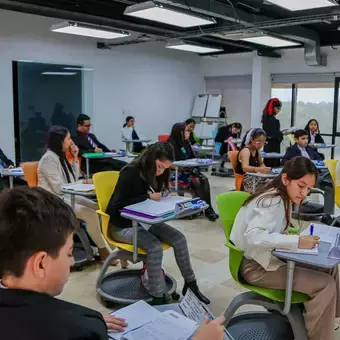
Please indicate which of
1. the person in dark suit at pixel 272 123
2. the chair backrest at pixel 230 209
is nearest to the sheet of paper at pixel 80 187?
the chair backrest at pixel 230 209

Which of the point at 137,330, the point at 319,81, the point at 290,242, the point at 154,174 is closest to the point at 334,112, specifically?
the point at 319,81

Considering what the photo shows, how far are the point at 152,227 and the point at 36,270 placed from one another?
2.25m

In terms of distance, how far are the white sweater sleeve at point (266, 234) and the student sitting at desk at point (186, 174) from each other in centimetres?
326

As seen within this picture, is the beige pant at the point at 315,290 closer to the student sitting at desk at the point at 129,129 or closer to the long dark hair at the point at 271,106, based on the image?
the long dark hair at the point at 271,106

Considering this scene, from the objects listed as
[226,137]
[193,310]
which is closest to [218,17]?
[226,137]

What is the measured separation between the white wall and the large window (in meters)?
0.16

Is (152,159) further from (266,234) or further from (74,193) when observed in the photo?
(266,234)

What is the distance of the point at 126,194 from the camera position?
310cm

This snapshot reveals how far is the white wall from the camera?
788 centimetres

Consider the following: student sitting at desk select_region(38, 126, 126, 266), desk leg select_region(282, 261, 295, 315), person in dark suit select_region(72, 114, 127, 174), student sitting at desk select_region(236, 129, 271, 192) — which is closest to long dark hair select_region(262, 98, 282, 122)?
student sitting at desk select_region(236, 129, 271, 192)

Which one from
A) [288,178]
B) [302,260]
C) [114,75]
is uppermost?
[114,75]

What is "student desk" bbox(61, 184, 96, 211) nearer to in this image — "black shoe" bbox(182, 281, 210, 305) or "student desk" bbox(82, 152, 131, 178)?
"black shoe" bbox(182, 281, 210, 305)

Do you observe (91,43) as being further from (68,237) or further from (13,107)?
(68,237)

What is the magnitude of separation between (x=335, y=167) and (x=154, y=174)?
2749 mm
